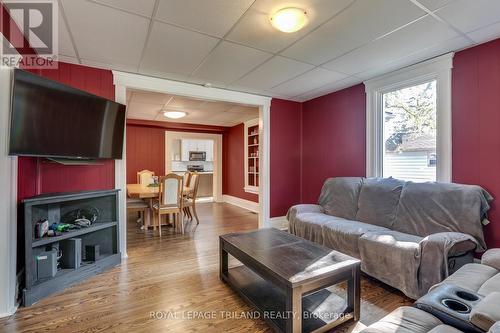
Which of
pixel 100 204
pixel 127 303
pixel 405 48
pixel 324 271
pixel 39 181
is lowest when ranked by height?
pixel 127 303

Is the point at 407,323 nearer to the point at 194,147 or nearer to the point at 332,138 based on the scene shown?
the point at 332,138

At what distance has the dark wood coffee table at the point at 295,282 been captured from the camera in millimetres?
1648

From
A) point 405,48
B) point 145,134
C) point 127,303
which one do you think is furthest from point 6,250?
point 145,134

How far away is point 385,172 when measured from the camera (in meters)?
3.54

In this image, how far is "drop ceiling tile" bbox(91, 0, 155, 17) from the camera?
6.05 ft

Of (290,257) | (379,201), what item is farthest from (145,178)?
(379,201)

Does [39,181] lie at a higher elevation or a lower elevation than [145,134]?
lower

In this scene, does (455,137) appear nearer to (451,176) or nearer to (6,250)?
(451,176)

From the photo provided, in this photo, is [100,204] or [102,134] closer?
[102,134]

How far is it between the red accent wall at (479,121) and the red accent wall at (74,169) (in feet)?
13.3

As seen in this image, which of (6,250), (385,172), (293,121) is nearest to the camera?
(6,250)

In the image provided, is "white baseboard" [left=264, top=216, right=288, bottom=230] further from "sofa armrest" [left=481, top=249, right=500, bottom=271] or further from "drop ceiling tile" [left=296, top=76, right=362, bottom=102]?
"sofa armrest" [left=481, top=249, right=500, bottom=271]

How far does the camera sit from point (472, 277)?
1646mm

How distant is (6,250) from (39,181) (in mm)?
Answer: 1059
